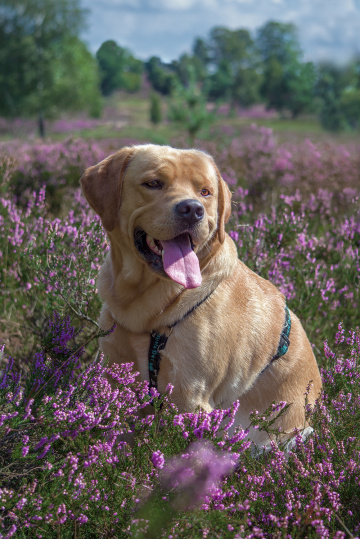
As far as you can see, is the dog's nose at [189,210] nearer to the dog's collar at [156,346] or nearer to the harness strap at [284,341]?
the dog's collar at [156,346]

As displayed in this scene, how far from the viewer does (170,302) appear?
8.30ft

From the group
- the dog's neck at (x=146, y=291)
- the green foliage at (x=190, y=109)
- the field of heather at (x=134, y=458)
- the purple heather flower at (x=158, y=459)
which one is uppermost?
the green foliage at (x=190, y=109)

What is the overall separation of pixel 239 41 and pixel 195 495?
261 feet

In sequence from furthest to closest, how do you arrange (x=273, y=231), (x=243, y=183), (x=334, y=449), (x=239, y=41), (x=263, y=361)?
(x=239, y=41), (x=243, y=183), (x=273, y=231), (x=263, y=361), (x=334, y=449)

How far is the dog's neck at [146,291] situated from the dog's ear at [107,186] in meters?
0.14

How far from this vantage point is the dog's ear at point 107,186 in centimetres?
259

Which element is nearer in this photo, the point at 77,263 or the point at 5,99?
the point at 77,263

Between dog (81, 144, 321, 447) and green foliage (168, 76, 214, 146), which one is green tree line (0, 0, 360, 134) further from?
dog (81, 144, 321, 447)

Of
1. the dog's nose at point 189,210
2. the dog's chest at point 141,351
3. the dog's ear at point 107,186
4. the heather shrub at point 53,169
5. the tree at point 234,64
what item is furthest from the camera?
the tree at point 234,64

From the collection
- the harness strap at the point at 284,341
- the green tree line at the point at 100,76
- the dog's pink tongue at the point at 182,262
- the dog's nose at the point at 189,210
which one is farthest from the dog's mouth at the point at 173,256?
the green tree line at the point at 100,76

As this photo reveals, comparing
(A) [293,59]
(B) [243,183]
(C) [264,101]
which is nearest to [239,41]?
(A) [293,59]

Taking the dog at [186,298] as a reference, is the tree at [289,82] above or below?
above

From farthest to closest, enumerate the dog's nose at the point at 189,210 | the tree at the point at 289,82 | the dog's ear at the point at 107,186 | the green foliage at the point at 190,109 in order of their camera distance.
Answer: the tree at the point at 289,82 < the green foliage at the point at 190,109 < the dog's ear at the point at 107,186 < the dog's nose at the point at 189,210

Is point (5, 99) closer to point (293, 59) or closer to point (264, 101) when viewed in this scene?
point (264, 101)
